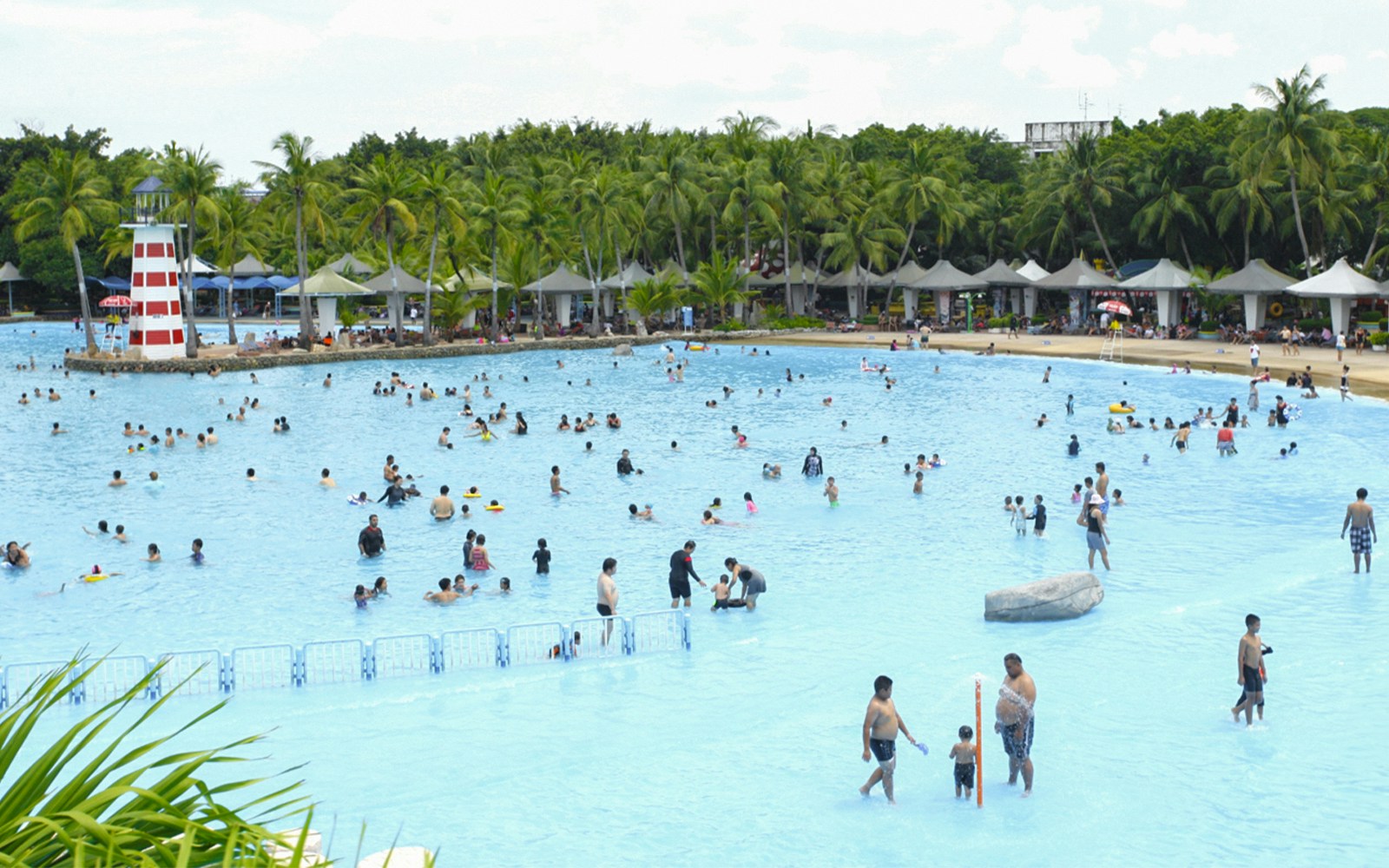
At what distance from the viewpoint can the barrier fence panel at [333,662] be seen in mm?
15812

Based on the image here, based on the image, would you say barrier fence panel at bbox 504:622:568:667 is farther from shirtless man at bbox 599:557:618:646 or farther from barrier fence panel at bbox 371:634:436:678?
barrier fence panel at bbox 371:634:436:678

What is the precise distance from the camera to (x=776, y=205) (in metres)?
65.9

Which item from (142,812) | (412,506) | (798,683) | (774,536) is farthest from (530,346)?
(142,812)

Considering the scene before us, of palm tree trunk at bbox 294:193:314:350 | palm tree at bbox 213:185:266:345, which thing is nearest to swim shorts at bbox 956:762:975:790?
palm tree trunk at bbox 294:193:314:350

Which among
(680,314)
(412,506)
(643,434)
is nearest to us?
(412,506)

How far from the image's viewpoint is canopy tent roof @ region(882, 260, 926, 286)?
68.9 metres

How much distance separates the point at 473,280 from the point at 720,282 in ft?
42.2

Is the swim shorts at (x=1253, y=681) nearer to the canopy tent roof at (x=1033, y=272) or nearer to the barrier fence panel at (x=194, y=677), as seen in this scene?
the barrier fence panel at (x=194, y=677)

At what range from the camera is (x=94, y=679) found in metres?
16.0

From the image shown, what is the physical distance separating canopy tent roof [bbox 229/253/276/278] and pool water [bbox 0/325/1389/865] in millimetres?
41644

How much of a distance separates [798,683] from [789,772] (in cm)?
277

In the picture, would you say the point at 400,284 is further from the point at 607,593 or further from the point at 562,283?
the point at 607,593

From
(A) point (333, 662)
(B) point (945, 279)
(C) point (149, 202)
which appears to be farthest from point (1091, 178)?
(A) point (333, 662)

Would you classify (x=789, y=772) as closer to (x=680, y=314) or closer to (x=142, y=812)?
(x=142, y=812)
